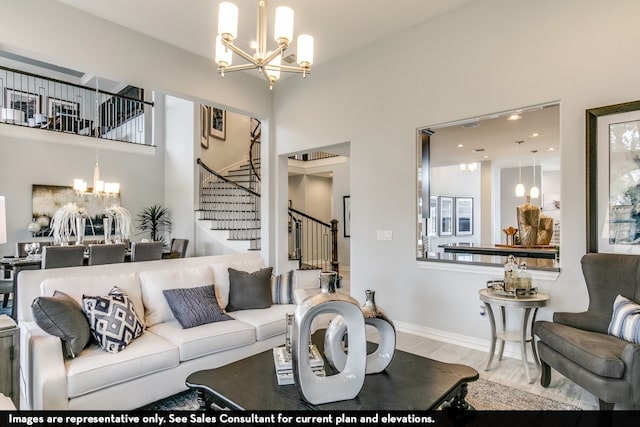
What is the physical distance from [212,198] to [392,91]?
4743mm

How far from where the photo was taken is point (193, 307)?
296 cm

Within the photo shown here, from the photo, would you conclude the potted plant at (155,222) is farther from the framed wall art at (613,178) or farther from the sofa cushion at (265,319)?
the framed wall art at (613,178)

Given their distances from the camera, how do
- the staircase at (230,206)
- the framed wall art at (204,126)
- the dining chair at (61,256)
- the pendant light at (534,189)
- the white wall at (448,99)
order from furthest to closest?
the framed wall art at (204,126) < the staircase at (230,206) < the pendant light at (534,189) < the dining chair at (61,256) < the white wall at (448,99)

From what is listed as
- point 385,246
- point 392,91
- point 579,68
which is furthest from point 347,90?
point 579,68

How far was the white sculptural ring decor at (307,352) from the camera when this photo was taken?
65.0 inches

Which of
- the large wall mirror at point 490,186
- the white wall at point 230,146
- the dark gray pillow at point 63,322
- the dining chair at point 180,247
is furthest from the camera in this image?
the white wall at point 230,146

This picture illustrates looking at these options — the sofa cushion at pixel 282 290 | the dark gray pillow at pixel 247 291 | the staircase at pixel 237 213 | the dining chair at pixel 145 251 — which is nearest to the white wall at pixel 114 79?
the staircase at pixel 237 213

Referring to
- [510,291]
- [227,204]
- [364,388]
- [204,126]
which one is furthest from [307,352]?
[204,126]

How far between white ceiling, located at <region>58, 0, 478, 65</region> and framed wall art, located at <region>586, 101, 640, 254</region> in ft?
6.17

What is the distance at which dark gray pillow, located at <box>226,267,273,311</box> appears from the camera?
11.2 ft

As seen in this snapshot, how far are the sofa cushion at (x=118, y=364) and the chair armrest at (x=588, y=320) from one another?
292 cm

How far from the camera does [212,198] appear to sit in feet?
25.2

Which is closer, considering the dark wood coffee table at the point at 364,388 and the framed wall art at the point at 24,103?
the dark wood coffee table at the point at 364,388

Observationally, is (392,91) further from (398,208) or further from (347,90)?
(398,208)
